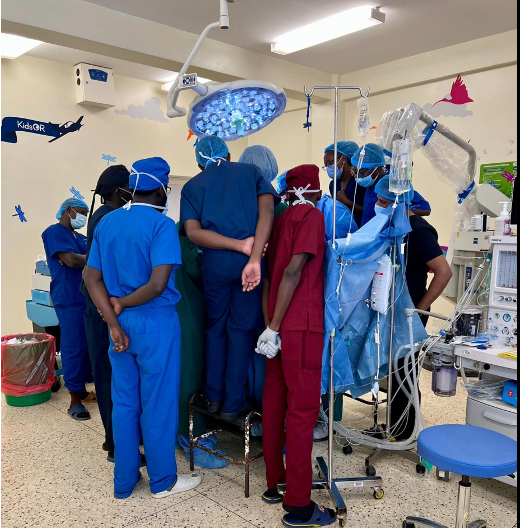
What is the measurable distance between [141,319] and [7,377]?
74.6 inches

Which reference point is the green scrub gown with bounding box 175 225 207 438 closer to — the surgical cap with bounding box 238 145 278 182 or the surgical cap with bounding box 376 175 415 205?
the surgical cap with bounding box 238 145 278 182

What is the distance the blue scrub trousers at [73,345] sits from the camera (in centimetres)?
340

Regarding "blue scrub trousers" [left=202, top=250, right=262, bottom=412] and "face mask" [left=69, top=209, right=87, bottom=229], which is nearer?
"blue scrub trousers" [left=202, top=250, right=262, bottom=412]

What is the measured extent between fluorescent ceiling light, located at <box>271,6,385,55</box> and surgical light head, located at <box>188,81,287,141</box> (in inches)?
100

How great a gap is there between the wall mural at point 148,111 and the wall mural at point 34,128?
2.11ft

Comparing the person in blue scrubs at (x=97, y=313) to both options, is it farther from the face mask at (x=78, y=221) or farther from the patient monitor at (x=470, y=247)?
the patient monitor at (x=470, y=247)

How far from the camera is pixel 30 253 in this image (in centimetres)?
525

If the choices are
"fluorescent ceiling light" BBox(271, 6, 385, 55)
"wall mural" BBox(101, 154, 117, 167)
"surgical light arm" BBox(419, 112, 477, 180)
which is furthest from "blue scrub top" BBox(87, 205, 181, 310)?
"wall mural" BBox(101, 154, 117, 167)

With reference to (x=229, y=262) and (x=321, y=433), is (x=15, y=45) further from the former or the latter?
(x=321, y=433)

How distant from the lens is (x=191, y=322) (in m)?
2.61

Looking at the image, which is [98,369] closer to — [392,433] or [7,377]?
[7,377]

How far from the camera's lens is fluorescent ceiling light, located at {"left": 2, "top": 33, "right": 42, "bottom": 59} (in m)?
4.56

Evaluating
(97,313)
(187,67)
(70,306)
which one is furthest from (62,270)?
(187,67)

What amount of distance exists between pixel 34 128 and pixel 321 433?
13.9 feet
